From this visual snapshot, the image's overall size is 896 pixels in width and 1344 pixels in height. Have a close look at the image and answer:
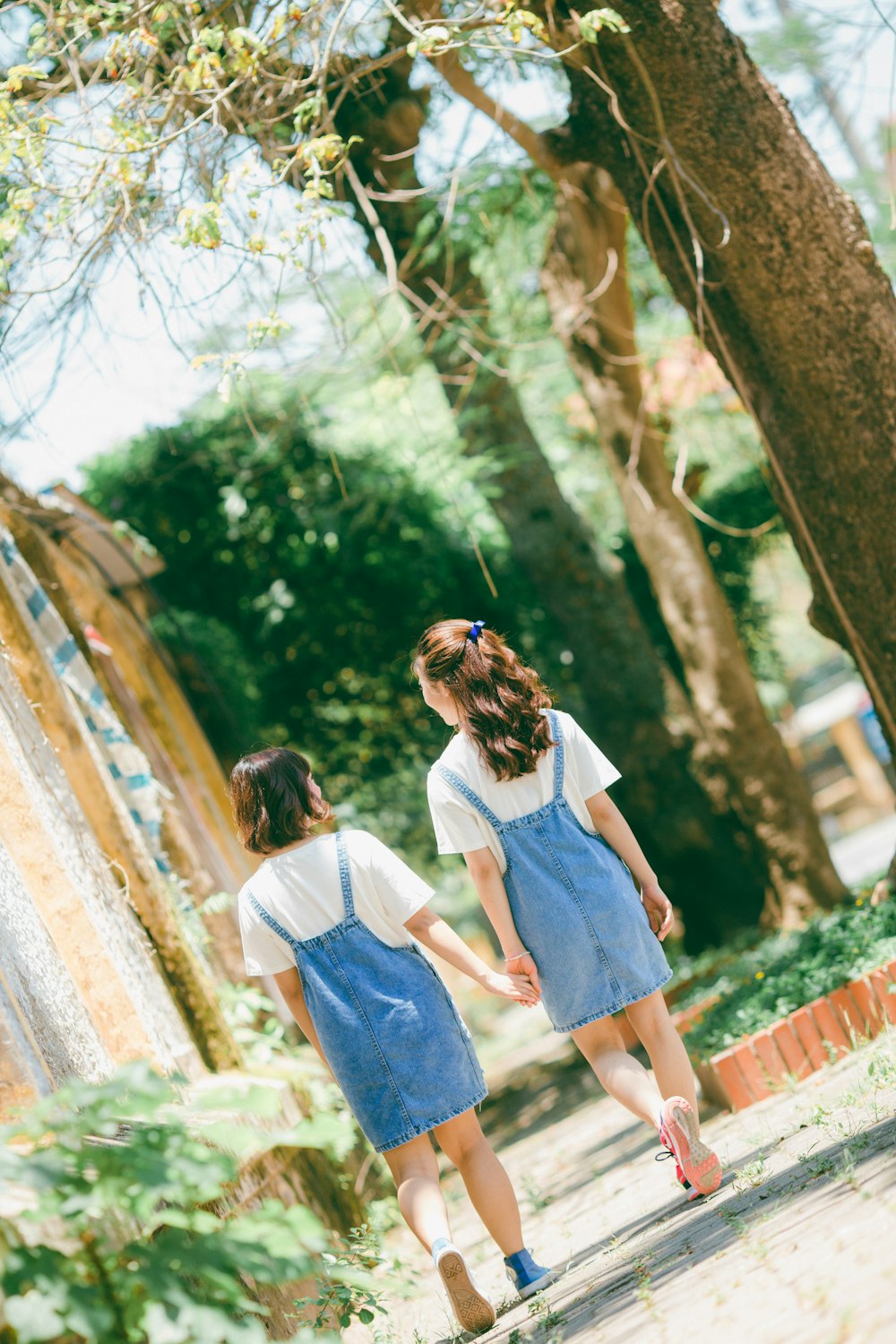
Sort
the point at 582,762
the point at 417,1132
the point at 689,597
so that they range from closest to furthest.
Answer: the point at 417,1132 → the point at 582,762 → the point at 689,597

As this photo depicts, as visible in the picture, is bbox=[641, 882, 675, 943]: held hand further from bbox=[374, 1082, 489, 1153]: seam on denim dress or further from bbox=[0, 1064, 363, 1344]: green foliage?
bbox=[0, 1064, 363, 1344]: green foliage

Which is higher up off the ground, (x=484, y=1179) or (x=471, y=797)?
(x=471, y=797)

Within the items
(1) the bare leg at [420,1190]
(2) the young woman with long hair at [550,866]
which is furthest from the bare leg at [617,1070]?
(1) the bare leg at [420,1190]

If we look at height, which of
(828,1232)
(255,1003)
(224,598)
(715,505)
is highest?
(224,598)

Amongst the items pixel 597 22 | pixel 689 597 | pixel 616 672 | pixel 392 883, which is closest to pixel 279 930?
pixel 392 883

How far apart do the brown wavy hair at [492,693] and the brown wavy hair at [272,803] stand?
20.0 inches

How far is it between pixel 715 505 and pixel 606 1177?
631 centimetres

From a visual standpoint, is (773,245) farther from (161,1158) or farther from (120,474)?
(120,474)

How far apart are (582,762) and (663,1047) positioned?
856 mm

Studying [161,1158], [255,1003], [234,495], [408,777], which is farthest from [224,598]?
[161,1158]

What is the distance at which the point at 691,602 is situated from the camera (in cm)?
814

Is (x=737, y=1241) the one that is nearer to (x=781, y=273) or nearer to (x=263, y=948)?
(x=263, y=948)

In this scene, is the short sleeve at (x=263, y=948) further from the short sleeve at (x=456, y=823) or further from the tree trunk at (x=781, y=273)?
the tree trunk at (x=781, y=273)

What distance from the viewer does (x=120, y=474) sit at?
29.6 feet
